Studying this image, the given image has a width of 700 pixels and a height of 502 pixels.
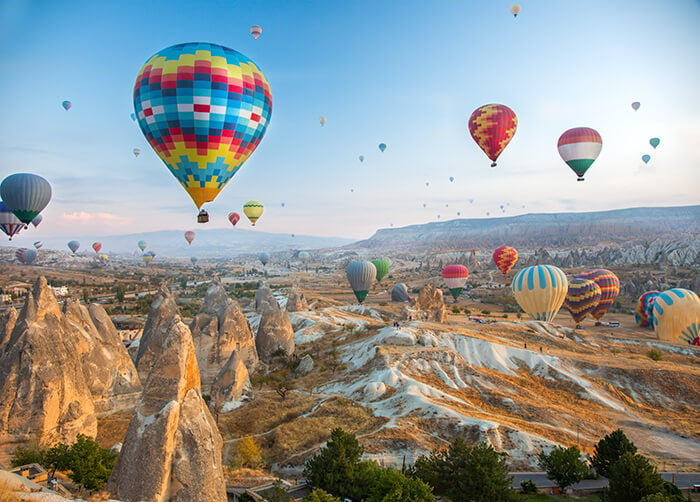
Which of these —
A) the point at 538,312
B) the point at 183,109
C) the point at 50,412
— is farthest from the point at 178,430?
the point at 538,312

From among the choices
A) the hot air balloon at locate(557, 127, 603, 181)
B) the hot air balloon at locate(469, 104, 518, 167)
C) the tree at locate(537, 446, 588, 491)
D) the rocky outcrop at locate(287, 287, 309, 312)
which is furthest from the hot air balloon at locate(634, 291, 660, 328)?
the tree at locate(537, 446, 588, 491)

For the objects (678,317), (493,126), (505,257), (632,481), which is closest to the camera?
(632,481)

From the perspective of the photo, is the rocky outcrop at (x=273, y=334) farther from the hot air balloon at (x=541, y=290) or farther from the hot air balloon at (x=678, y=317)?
the hot air balloon at (x=678, y=317)

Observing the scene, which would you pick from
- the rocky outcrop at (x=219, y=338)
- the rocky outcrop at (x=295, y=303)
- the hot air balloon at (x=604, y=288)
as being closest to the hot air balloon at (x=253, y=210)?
the rocky outcrop at (x=295, y=303)

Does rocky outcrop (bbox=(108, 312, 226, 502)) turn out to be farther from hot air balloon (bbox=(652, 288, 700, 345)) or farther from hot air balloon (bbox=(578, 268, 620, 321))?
hot air balloon (bbox=(578, 268, 620, 321))

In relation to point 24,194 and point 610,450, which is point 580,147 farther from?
point 24,194

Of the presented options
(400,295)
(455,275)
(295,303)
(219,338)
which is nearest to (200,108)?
(219,338)
